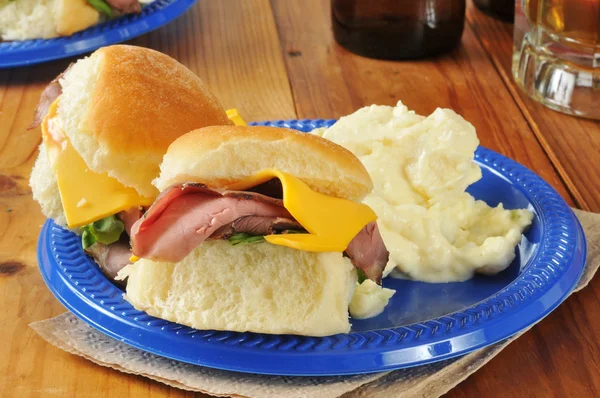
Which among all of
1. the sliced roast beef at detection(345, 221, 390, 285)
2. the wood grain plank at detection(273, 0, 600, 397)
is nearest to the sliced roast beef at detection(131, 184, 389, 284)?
the sliced roast beef at detection(345, 221, 390, 285)

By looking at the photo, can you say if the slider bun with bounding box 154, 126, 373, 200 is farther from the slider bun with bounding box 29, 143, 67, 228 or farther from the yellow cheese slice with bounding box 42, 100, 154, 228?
the slider bun with bounding box 29, 143, 67, 228

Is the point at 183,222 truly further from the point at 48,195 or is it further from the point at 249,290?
the point at 48,195

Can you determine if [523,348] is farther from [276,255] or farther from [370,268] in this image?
[276,255]

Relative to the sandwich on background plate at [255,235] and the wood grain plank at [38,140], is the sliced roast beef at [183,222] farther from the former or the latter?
the wood grain plank at [38,140]

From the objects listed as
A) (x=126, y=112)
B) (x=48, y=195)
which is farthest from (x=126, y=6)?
(x=126, y=112)

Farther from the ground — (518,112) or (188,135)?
(188,135)

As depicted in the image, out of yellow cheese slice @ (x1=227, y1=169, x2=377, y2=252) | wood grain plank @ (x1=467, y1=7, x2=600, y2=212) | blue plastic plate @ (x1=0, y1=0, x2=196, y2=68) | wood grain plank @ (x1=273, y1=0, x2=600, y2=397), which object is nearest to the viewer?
yellow cheese slice @ (x1=227, y1=169, x2=377, y2=252)

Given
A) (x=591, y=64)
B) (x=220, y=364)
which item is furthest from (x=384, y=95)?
(x=220, y=364)
